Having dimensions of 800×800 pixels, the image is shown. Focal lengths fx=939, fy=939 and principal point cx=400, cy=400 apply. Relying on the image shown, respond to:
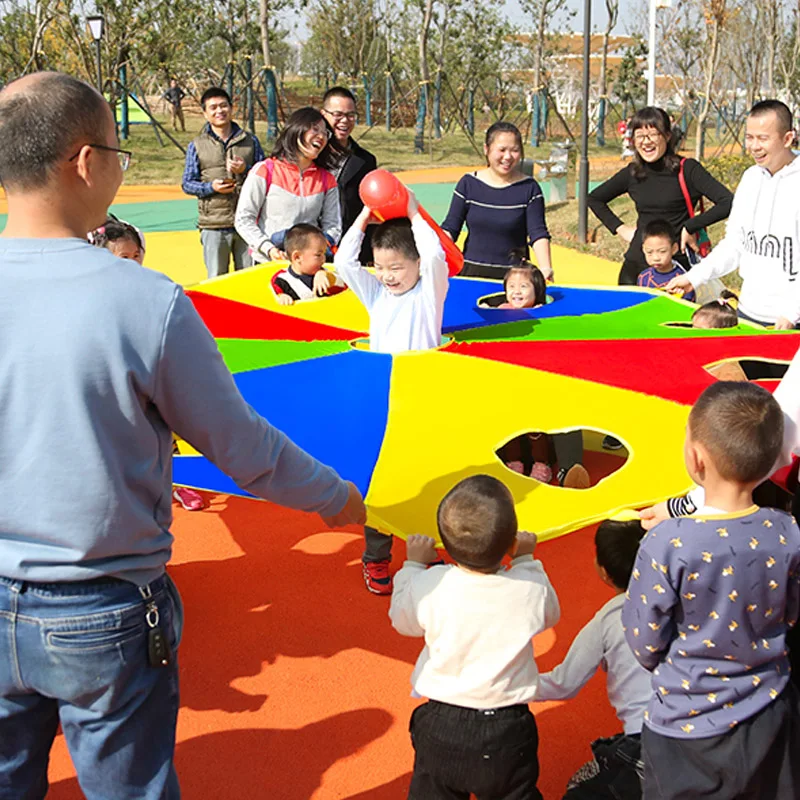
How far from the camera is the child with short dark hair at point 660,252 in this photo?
5133 millimetres

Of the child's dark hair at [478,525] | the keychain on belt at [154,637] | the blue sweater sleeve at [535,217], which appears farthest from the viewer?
the blue sweater sleeve at [535,217]

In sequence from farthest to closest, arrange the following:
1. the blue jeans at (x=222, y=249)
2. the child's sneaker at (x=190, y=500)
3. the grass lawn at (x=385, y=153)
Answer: the grass lawn at (x=385, y=153), the blue jeans at (x=222, y=249), the child's sneaker at (x=190, y=500)

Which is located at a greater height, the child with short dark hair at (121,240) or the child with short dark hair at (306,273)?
the child with short dark hair at (121,240)

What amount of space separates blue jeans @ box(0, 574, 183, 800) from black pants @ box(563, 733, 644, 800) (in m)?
1.14

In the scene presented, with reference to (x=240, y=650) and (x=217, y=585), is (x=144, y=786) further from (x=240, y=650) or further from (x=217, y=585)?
(x=217, y=585)

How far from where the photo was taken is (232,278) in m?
5.05

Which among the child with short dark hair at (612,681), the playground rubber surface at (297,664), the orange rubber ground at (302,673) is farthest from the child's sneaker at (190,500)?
the child with short dark hair at (612,681)

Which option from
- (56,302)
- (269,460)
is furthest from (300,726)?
(56,302)

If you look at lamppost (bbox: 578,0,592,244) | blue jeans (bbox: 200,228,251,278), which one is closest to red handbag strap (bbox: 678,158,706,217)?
blue jeans (bbox: 200,228,251,278)

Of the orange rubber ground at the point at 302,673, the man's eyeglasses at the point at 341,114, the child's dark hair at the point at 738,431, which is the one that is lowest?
the orange rubber ground at the point at 302,673

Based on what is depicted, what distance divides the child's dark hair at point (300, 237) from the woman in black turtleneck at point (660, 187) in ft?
A: 5.63

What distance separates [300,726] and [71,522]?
5.49 feet

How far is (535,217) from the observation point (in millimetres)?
5055

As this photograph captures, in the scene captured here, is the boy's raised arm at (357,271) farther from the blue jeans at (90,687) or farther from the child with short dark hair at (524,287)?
the blue jeans at (90,687)
